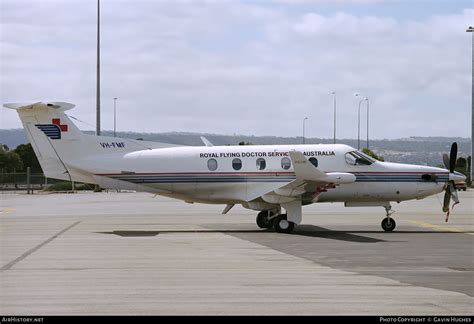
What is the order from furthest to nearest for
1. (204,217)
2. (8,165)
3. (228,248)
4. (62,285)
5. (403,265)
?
1. (8,165)
2. (204,217)
3. (228,248)
4. (403,265)
5. (62,285)

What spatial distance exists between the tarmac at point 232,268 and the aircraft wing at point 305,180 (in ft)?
4.32

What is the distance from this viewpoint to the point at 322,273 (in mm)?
14984

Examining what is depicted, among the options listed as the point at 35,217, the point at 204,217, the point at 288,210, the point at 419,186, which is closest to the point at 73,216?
the point at 35,217

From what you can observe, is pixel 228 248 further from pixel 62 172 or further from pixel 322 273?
pixel 62 172

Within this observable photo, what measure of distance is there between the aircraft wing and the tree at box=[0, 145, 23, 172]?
3287 inches

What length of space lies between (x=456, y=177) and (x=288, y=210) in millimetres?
5684

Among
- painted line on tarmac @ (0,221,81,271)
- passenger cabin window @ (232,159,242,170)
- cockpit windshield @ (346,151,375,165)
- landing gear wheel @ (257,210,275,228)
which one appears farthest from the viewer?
landing gear wheel @ (257,210,275,228)

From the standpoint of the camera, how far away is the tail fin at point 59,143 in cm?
2578

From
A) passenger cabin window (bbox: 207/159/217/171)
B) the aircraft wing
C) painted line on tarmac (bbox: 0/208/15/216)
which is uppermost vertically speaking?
passenger cabin window (bbox: 207/159/217/171)

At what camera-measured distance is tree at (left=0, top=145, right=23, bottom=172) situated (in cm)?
10369

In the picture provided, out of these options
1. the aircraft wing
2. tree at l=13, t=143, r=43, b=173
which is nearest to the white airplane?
the aircraft wing

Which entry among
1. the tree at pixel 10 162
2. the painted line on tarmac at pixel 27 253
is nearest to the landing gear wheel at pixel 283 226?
the painted line on tarmac at pixel 27 253

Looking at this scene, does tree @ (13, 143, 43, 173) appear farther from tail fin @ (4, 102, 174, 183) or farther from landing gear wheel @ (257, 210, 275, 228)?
landing gear wheel @ (257, 210, 275, 228)

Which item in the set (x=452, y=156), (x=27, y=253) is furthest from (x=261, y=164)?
(x=27, y=253)
